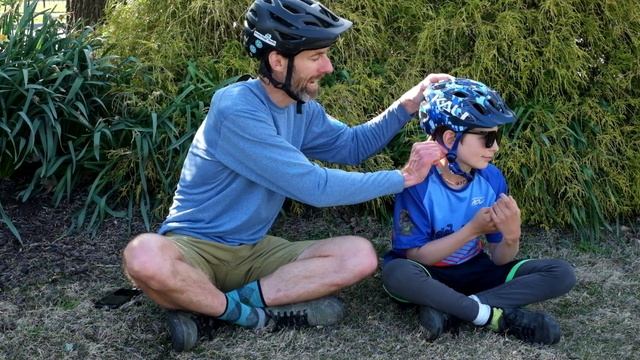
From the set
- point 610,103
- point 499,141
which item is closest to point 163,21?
point 499,141

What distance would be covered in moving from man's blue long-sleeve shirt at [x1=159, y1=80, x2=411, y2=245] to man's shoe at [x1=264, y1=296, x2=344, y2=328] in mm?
370

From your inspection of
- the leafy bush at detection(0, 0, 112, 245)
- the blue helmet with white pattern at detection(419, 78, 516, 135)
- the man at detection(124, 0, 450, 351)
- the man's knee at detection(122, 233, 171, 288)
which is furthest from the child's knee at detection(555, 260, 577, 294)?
the leafy bush at detection(0, 0, 112, 245)

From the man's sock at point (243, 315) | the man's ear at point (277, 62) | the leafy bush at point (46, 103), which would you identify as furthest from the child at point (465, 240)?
the leafy bush at point (46, 103)

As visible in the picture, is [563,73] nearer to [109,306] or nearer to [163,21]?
[163,21]

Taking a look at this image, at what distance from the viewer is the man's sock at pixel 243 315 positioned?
395 cm

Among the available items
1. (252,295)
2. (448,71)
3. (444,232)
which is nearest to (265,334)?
(252,295)

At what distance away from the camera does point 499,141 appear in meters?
5.25

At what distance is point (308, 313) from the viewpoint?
411 centimetres

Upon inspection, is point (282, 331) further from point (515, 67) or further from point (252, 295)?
point (515, 67)

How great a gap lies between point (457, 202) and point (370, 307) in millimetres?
685

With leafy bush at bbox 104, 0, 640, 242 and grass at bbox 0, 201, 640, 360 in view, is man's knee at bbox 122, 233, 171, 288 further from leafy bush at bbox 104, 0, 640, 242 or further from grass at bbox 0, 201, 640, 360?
leafy bush at bbox 104, 0, 640, 242

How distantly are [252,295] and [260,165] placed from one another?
67 cm

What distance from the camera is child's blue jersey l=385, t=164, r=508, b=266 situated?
163 inches

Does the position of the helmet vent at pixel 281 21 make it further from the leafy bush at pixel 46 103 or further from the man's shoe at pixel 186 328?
the leafy bush at pixel 46 103
